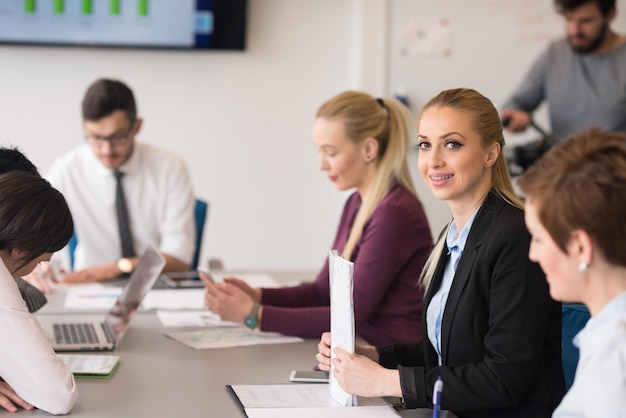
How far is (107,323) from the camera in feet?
7.90

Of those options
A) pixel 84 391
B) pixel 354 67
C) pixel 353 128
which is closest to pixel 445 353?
pixel 84 391

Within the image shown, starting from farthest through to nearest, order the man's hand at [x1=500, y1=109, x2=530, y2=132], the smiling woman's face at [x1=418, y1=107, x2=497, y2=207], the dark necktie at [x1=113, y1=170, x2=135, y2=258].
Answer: the man's hand at [x1=500, y1=109, x2=530, y2=132]
the dark necktie at [x1=113, y1=170, x2=135, y2=258]
the smiling woman's face at [x1=418, y1=107, x2=497, y2=207]

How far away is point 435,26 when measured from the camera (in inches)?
180

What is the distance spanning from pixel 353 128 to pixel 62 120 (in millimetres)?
2337

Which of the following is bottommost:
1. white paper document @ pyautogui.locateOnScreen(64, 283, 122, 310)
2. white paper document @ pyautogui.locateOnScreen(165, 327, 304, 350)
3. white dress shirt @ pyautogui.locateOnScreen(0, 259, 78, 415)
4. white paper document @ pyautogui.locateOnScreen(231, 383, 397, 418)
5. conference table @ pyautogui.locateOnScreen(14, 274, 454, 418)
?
white paper document @ pyautogui.locateOnScreen(64, 283, 122, 310)

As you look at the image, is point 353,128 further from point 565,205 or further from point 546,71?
point 546,71

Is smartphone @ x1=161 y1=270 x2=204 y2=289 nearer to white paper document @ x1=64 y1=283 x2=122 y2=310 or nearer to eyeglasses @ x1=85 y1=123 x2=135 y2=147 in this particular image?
white paper document @ x1=64 y1=283 x2=122 y2=310

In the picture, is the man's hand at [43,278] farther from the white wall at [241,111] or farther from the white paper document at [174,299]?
the white wall at [241,111]

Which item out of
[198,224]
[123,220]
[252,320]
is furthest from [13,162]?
[198,224]

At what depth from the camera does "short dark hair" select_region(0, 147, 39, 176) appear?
2.01 m

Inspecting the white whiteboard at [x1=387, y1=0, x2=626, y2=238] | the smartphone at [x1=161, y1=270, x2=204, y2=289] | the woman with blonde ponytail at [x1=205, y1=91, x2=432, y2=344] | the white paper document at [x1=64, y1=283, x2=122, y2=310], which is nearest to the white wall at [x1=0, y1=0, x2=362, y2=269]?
the white whiteboard at [x1=387, y1=0, x2=626, y2=238]

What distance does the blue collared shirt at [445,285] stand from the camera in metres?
1.83

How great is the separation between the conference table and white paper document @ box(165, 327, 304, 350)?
0.09ft

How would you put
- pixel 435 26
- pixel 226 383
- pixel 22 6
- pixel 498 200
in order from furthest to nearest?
pixel 435 26, pixel 22 6, pixel 226 383, pixel 498 200
